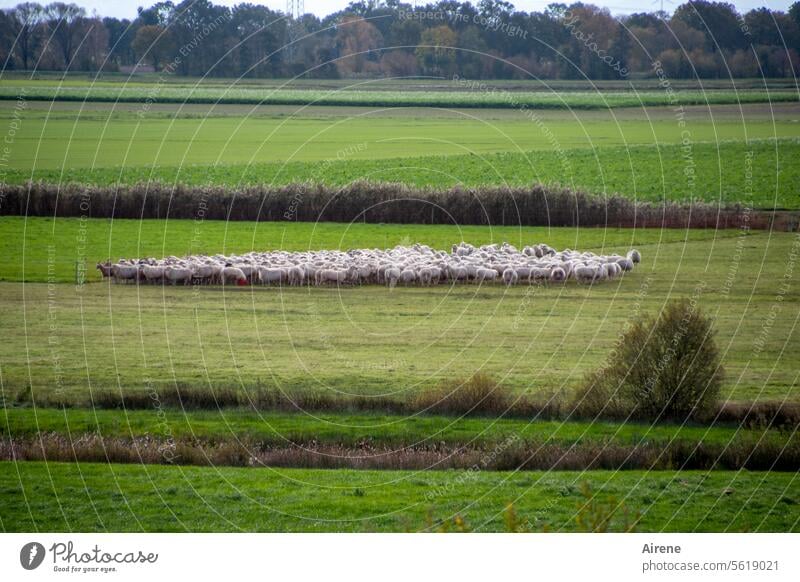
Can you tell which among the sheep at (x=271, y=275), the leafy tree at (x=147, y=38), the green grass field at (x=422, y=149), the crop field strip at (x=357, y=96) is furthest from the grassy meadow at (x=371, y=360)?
the leafy tree at (x=147, y=38)

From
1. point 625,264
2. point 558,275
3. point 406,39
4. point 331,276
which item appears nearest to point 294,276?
point 331,276

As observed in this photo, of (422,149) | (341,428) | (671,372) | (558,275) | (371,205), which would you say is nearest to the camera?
(341,428)

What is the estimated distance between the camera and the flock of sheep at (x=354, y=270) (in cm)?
3247

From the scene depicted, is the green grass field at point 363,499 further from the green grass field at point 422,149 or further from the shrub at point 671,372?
the green grass field at point 422,149

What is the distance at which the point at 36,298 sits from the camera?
29.3m

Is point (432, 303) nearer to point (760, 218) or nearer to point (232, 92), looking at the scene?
point (760, 218)

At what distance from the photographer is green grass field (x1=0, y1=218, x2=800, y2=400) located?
22.0 m

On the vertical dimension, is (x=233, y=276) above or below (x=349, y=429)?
above

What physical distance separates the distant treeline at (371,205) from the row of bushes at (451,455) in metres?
25.8

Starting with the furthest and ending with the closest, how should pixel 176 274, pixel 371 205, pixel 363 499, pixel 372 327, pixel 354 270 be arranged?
1. pixel 371 205
2. pixel 354 270
3. pixel 176 274
4. pixel 372 327
5. pixel 363 499

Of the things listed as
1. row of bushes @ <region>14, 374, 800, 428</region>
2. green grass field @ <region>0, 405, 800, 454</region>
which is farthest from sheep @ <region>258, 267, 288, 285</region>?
green grass field @ <region>0, 405, 800, 454</region>

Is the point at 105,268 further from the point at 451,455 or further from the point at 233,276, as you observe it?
the point at 451,455

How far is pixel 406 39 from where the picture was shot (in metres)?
36.2

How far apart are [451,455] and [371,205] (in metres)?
30.1
